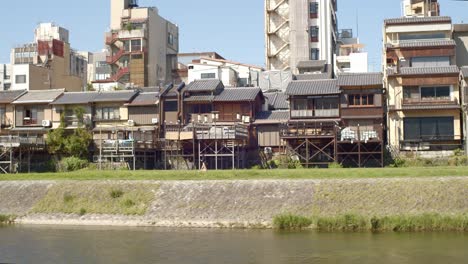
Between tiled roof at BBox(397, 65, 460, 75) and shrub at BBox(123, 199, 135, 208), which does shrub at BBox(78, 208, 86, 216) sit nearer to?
shrub at BBox(123, 199, 135, 208)

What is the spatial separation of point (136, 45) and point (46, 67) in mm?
14155

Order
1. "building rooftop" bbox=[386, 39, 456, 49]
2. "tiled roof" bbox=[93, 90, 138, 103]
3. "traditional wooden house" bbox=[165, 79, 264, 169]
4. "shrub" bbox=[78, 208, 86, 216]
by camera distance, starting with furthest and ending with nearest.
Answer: "tiled roof" bbox=[93, 90, 138, 103] < "building rooftop" bbox=[386, 39, 456, 49] < "traditional wooden house" bbox=[165, 79, 264, 169] < "shrub" bbox=[78, 208, 86, 216]

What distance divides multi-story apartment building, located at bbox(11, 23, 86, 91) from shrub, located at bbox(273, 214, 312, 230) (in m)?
59.1

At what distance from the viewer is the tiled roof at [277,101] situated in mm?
64688

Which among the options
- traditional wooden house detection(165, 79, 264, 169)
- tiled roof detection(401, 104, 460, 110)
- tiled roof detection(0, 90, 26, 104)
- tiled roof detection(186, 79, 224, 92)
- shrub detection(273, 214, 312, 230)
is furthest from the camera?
tiled roof detection(0, 90, 26, 104)

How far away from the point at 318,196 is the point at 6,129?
4184cm

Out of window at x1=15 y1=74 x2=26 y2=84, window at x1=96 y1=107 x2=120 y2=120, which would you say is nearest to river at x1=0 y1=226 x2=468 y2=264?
window at x1=96 y1=107 x2=120 y2=120

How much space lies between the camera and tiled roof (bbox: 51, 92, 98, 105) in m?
63.5

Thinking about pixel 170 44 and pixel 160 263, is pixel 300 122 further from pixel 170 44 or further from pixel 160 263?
pixel 170 44

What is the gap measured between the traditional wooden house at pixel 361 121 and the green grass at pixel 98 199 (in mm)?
19975

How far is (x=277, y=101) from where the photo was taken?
65.9m

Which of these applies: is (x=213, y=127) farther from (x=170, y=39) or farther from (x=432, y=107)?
(x=170, y=39)

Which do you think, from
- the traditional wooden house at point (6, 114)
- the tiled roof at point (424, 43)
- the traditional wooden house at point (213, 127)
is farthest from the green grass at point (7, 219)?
the tiled roof at point (424, 43)

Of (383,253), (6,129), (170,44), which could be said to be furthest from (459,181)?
(170,44)
